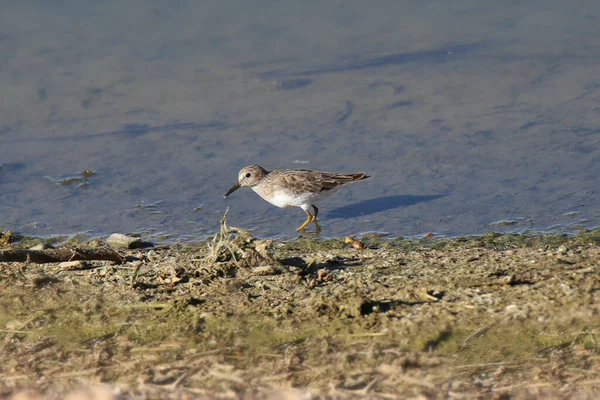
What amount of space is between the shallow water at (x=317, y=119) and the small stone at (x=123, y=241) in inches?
20.2

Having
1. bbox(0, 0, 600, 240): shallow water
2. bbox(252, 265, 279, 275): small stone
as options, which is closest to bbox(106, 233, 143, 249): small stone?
bbox(0, 0, 600, 240): shallow water

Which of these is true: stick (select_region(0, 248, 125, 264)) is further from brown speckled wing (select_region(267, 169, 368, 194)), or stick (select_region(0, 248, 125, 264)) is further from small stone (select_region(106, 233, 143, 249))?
brown speckled wing (select_region(267, 169, 368, 194))

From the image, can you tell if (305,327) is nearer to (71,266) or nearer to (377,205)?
(71,266)

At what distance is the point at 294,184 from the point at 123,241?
2085mm

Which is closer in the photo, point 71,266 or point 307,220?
point 71,266

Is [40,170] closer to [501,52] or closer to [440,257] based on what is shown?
[440,257]

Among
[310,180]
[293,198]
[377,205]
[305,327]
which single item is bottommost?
[377,205]

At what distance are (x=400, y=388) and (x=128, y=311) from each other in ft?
6.02

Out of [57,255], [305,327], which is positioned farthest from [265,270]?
[57,255]

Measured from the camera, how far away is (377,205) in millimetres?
8859

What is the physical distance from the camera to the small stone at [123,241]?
7.72 meters

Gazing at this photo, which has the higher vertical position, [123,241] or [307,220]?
[123,241]

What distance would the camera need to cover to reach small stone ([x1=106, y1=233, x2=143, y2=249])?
25.3 feet

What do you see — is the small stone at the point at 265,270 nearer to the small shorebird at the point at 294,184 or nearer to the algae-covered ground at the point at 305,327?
the algae-covered ground at the point at 305,327
